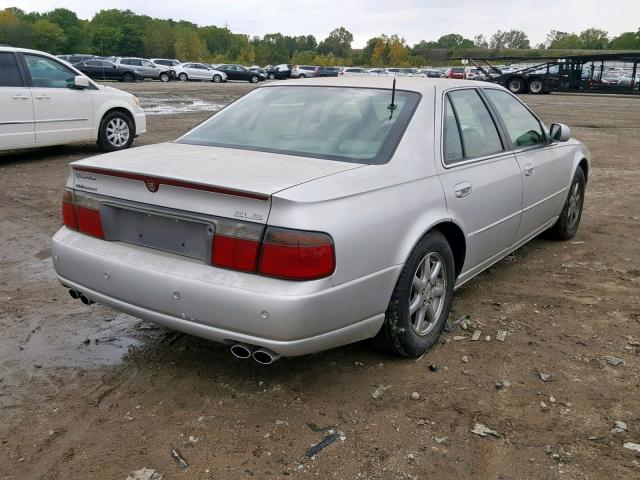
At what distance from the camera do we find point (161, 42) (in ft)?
357

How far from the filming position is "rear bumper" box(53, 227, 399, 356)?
266 centimetres

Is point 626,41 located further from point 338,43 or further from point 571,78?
point 571,78

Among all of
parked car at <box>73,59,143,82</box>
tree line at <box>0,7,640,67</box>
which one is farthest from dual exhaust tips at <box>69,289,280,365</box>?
tree line at <box>0,7,640,67</box>

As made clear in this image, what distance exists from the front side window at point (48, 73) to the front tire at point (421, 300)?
7.63 m

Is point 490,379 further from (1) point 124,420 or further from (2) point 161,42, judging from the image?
(2) point 161,42

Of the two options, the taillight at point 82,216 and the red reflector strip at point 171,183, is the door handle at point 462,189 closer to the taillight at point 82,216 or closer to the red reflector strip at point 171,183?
the red reflector strip at point 171,183

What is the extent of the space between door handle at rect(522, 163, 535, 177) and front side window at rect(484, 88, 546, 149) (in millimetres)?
154

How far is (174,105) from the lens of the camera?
68.2 feet

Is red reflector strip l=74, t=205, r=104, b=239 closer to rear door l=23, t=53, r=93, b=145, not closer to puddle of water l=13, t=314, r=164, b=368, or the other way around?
puddle of water l=13, t=314, r=164, b=368

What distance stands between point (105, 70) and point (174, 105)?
2269 cm

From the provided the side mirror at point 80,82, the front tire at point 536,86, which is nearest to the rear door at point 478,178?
the side mirror at point 80,82

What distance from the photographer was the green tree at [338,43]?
134500 mm

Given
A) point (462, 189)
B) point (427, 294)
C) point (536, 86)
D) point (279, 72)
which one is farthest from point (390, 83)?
point (279, 72)

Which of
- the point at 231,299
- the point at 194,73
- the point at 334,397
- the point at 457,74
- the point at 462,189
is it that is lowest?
the point at 334,397
